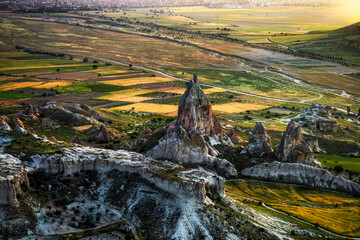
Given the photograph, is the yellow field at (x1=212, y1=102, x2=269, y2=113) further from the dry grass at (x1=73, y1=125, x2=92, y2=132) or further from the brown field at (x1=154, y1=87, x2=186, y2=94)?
the dry grass at (x1=73, y1=125, x2=92, y2=132)

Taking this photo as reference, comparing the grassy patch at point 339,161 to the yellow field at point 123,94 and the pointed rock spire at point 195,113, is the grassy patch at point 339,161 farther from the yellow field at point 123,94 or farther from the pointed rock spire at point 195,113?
the yellow field at point 123,94

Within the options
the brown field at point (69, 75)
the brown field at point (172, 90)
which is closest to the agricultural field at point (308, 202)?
the brown field at point (172, 90)

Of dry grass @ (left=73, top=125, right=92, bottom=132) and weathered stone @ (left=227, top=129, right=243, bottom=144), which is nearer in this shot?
weathered stone @ (left=227, top=129, right=243, bottom=144)

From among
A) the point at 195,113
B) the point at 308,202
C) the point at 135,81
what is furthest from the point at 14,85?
the point at 308,202

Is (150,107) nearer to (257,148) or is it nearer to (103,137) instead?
(103,137)

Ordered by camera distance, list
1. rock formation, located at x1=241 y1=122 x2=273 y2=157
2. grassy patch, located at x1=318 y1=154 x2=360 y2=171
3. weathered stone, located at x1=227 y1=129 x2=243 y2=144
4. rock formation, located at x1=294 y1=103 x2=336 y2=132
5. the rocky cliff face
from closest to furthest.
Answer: the rocky cliff face → rock formation, located at x1=241 y1=122 x2=273 y2=157 → grassy patch, located at x1=318 y1=154 x2=360 y2=171 → weathered stone, located at x1=227 y1=129 x2=243 y2=144 → rock formation, located at x1=294 y1=103 x2=336 y2=132

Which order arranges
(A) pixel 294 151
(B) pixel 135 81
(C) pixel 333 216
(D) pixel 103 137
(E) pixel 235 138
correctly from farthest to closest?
1. (B) pixel 135 81
2. (E) pixel 235 138
3. (D) pixel 103 137
4. (A) pixel 294 151
5. (C) pixel 333 216

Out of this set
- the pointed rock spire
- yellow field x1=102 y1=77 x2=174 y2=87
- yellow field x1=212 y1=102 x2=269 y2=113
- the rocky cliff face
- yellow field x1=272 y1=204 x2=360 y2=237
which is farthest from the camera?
yellow field x1=102 y1=77 x2=174 y2=87

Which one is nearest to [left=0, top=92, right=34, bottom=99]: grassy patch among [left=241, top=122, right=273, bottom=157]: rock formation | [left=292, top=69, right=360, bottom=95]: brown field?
[left=241, top=122, right=273, bottom=157]: rock formation
